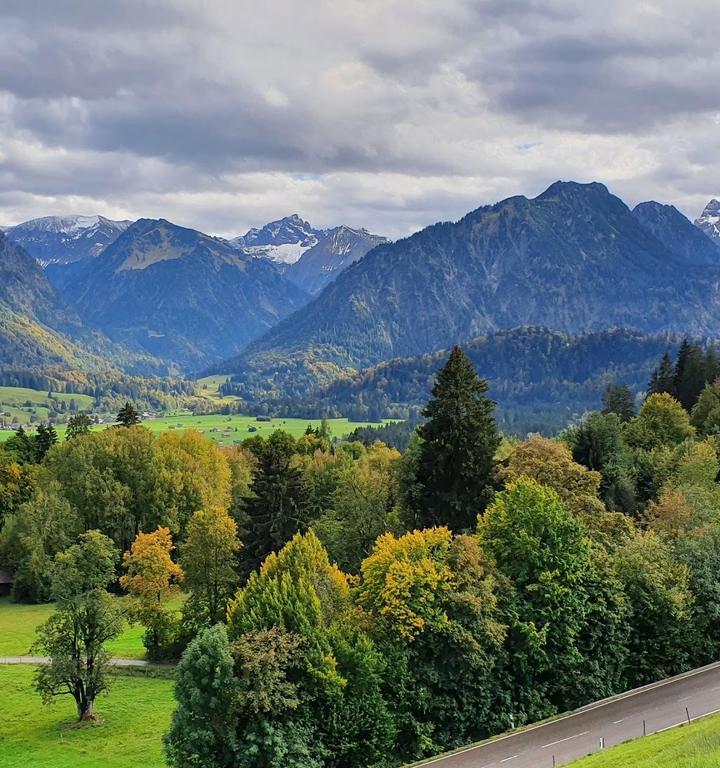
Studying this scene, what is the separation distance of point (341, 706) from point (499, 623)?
11.1m

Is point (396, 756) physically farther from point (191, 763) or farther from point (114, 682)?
point (114, 682)

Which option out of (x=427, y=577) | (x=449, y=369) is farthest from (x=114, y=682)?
(x=449, y=369)

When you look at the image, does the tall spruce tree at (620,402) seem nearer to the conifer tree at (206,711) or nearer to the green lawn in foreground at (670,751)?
the green lawn in foreground at (670,751)

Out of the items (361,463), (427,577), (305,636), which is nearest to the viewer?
(305,636)

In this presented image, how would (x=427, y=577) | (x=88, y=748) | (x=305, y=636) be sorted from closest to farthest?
(x=305, y=636) → (x=427, y=577) → (x=88, y=748)

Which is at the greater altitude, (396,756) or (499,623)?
(499,623)

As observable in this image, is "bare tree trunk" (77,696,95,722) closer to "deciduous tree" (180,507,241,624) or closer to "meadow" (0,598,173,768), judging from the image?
"meadow" (0,598,173,768)

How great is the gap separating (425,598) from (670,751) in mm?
17381

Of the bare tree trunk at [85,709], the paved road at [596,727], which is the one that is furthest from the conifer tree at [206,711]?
the bare tree trunk at [85,709]

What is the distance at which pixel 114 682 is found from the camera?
65125 millimetres

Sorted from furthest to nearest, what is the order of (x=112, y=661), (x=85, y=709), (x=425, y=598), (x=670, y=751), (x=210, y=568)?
1. (x=112, y=661)
2. (x=210, y=568)
3. (x=85, y=709)
4. (x=425, y=598)
5. (x=670, y=751)

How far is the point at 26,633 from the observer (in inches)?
3413

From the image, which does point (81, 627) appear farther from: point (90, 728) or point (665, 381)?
point (665, 381)

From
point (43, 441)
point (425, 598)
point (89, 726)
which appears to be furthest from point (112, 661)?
point (43, 441)
